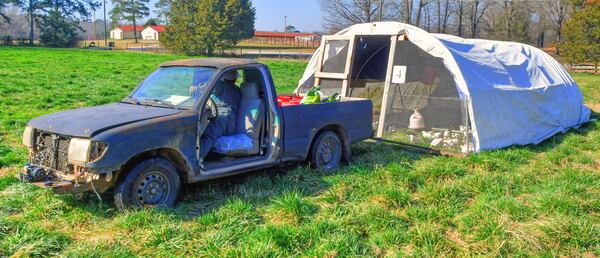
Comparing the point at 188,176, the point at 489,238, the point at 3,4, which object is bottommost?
the point at 489,238

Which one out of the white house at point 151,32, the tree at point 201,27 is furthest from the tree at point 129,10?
the tree at point 201,27

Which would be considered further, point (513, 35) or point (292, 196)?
point (513, 35)

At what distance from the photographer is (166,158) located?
18.5 ft

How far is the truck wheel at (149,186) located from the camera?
206 inches

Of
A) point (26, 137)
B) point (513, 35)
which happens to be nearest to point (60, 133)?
point (26, 137)

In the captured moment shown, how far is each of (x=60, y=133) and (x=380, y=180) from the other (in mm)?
3941

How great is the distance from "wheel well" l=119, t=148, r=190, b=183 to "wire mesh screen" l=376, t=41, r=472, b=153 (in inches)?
209

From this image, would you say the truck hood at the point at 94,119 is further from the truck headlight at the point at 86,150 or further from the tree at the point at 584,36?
the tree at the point at 584,36

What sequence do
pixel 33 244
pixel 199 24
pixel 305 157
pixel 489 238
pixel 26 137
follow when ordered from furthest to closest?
pixel 199 24 → pixel 305 157 → pixel 26 137 → pixel 489 238 → pixel 33 244

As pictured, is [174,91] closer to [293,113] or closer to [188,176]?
[188,176]

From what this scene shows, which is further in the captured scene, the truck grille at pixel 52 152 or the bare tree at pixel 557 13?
the bare tree at pixel 557 13

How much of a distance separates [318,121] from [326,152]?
0.59 m

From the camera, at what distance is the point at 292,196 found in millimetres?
5738

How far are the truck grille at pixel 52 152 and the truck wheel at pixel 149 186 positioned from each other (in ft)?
2.04
